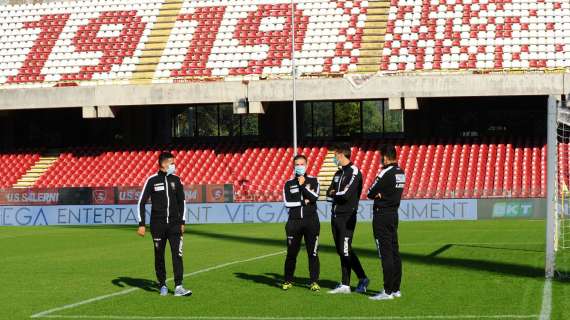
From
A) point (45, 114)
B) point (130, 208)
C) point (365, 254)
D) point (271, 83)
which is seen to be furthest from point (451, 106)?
point (365, 254)

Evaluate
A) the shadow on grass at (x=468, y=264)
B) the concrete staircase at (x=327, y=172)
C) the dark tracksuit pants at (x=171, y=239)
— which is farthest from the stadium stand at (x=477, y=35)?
the dark tracksuit pants at (x=171, y=239)

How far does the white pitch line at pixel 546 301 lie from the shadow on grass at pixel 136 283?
5.71m

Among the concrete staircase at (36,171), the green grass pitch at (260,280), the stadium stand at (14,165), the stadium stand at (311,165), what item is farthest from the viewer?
the stadium stand at (14,165)

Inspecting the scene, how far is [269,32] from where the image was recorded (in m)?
47.2

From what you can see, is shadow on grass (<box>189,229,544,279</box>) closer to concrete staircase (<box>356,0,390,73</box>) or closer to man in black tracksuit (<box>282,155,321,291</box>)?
man in black tracksuit (<box>282,155,321,291</box>)

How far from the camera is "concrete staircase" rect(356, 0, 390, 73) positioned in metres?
43.9

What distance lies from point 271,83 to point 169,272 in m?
26.0

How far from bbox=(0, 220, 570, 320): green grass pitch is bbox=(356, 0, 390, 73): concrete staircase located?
16.1 m

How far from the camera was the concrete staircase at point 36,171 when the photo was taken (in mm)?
45469

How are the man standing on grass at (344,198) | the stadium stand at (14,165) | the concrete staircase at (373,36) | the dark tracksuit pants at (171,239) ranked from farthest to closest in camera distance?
the stadium stand at (14,165)
the concrete staircase at (373,36)
the dark tracksuit pants at (171,239)
the man standing on grass at (344,198)

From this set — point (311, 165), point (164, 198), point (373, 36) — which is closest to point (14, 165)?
point (311, 165)

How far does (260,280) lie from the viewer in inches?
646

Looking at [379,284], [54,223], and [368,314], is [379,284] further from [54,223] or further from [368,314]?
[54,223]

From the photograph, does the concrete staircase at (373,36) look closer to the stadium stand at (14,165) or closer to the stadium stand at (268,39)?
the stadium stand at (268,39)
